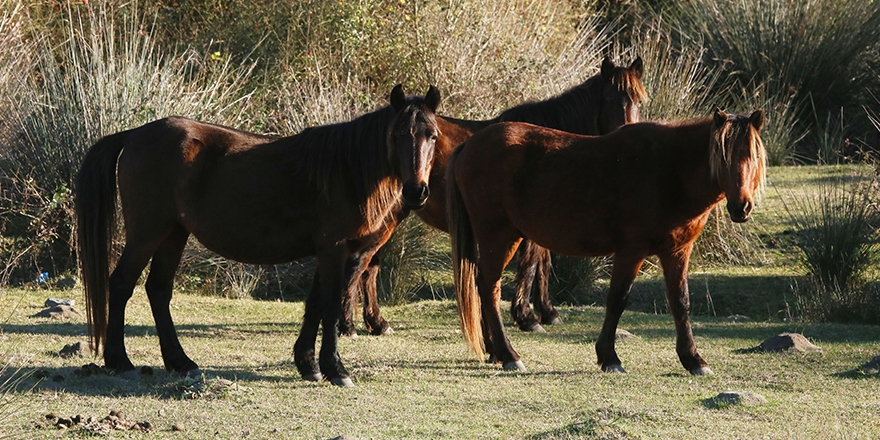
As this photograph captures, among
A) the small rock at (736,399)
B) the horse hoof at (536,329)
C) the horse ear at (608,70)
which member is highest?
the horse ear at (608,70)

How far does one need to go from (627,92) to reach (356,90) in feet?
16.5

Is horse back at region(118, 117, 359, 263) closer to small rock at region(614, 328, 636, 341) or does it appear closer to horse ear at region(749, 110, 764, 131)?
horse ear at region(749, 110, 764, 131)

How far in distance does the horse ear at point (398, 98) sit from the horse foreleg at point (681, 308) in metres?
2.03

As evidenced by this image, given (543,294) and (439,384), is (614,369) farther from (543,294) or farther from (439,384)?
(543,294)

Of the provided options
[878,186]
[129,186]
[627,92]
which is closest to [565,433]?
[129,186]

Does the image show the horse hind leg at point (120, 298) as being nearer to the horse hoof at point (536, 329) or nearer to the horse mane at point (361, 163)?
the horse mane at point (361, 163)

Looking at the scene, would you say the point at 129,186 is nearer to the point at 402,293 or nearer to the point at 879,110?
the point at 402,293

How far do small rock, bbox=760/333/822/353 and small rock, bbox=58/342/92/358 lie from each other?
4977mm

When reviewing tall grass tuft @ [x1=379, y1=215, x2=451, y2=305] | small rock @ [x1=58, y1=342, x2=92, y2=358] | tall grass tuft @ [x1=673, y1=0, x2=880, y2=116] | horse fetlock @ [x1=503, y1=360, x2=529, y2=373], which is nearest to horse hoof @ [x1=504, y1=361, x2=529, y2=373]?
horse fetlock @ [x1=503, y1=360, x2=529, y2=373]

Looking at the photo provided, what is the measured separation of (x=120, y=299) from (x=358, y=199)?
5.62ft

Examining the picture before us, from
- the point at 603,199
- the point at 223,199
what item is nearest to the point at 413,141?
the point at 223,199

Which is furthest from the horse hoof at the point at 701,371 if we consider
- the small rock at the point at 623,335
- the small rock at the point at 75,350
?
the small rock at the point at 75,350

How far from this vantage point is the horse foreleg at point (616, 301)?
23.6 ft

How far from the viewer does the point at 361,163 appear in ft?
22.6
